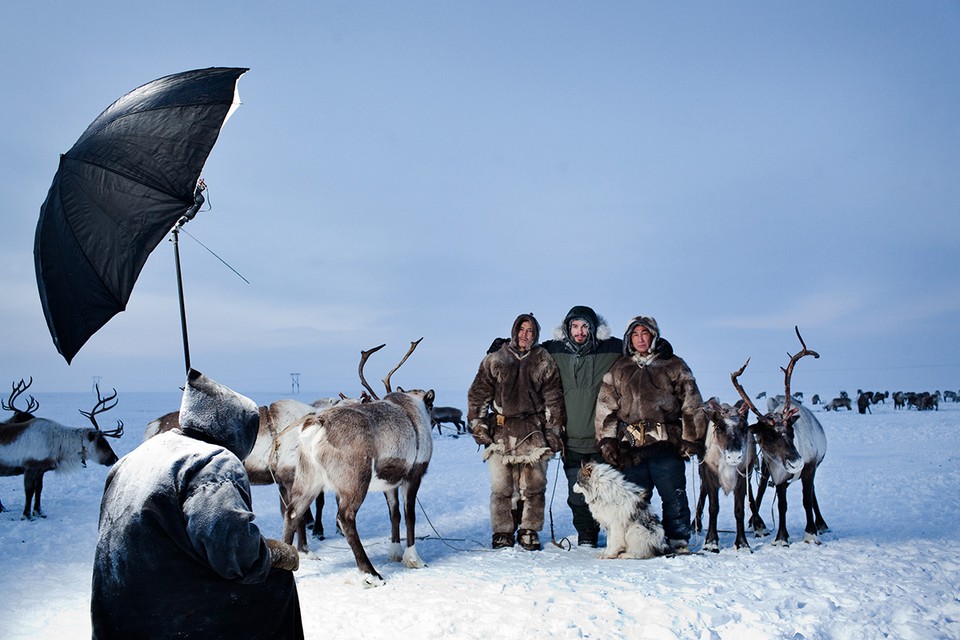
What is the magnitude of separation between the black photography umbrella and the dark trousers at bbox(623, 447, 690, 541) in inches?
184

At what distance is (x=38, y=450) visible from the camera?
10.1 meters

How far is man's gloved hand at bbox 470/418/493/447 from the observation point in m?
7.15

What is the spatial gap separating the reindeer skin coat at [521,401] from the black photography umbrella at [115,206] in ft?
13.4

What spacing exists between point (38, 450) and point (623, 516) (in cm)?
862

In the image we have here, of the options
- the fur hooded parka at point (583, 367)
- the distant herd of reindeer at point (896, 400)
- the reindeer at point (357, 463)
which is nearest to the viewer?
the reindeer at point (357, 463)

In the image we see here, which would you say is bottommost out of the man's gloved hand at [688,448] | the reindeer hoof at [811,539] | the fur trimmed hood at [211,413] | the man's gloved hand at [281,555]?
the reindeer hoof at [811,539]

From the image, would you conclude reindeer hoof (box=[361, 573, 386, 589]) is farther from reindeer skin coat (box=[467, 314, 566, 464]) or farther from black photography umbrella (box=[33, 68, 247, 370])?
black photography umbrella (box=[33, 68, 247, 370])

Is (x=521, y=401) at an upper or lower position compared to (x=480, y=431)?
upper

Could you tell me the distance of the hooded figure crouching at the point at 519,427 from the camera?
22.8ft

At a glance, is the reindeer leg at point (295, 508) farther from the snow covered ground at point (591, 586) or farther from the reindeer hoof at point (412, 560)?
the reindeer hoof at point (412, 560)

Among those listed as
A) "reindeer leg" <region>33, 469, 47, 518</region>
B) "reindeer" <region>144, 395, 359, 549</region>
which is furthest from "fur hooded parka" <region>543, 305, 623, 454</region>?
"reindeer leg" <region>33, 469, 47, 518</region>

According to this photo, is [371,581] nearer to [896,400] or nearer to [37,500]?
[37,500]

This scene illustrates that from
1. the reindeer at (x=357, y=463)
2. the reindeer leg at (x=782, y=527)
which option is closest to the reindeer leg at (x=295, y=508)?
the reindeer at (x=357, y=463)

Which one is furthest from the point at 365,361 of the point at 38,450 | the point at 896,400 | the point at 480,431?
the point at 896,400
